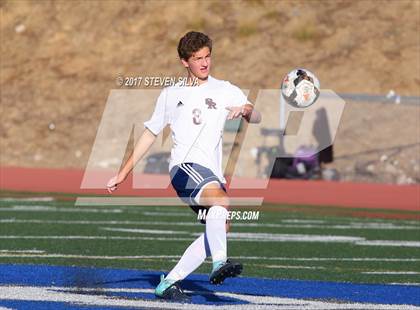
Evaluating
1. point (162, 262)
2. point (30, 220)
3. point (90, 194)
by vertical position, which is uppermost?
point (90, 194)

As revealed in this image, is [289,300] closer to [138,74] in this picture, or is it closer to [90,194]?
[90,194]

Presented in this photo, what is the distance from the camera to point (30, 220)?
17.4 m

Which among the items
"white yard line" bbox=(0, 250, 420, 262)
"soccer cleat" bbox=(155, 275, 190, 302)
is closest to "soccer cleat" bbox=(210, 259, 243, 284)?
"soccer cleat" bbox=(155, 275, 190, 302)

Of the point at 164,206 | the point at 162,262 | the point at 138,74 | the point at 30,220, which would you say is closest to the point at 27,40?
the point at 138,74

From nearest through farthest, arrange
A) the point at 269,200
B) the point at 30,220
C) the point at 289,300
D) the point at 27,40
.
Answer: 1. the point at 289,300
2. the point at 30,220
3. the point at 269,200
4. the point at 27,40

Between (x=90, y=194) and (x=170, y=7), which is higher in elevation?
(x=170, y=7)

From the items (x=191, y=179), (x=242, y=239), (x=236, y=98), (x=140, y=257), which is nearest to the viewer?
(x=191, y=179)

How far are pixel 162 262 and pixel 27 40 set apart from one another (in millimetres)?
30291

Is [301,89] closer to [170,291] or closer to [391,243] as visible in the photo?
[170,291]

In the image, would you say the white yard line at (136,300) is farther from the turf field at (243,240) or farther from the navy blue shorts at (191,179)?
the turf field at (243,240)

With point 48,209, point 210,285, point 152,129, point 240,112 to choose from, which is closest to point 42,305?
point 152,129

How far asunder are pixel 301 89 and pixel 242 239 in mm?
6214

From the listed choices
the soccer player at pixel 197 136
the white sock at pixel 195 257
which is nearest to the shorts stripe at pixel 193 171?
the soccer player at pixel 197 136

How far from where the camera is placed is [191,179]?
817cm
